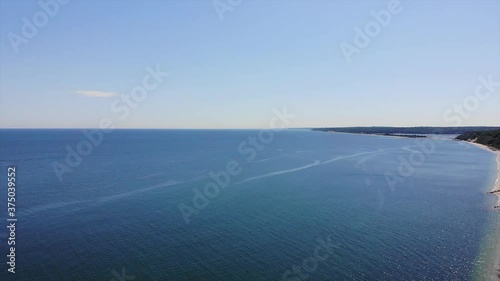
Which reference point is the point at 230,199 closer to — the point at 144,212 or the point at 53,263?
the point at 144,212

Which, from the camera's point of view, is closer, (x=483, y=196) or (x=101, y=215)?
(x=101, y=215)

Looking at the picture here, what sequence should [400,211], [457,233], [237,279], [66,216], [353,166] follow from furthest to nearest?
[353,166], [400,211], [66,216], [457,233], [237,279]

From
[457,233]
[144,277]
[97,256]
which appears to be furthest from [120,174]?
[457,233]

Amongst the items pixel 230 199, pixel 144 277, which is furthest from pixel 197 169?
pixel 144 277

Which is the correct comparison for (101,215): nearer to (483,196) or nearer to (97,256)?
(97,256)

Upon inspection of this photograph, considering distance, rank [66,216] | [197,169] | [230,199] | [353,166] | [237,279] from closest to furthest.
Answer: [237,279] → [66,216] → [230,199] → [197,169] → [353,166]

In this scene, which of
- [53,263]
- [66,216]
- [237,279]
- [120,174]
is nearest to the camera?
[237,279]

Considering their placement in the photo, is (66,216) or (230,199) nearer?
(66,216)

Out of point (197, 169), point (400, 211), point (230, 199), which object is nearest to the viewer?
point (400, 211)
